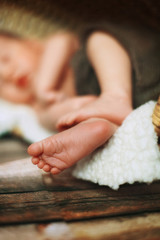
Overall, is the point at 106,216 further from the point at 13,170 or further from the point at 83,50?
the point at 83,50

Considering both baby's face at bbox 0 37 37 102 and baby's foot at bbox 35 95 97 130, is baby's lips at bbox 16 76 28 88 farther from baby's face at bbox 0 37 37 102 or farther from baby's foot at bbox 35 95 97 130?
baby's foot at bbox 35 95 97 130

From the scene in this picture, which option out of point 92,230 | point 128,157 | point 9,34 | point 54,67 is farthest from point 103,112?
point 9,34

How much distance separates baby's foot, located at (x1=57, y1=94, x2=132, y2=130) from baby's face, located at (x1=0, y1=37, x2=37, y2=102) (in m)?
0.55

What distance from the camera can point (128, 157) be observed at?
19.3 inches

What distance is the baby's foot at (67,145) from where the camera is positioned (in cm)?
46

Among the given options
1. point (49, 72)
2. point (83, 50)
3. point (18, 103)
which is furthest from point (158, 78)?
point (18, 103)

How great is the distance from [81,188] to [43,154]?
0.36 ft

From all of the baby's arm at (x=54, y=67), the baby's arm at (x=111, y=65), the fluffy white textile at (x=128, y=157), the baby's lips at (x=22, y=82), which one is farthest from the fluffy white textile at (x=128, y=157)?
the baby's lips at (x=22, y=82)

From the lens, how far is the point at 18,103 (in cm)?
116

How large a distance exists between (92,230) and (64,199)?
9cm

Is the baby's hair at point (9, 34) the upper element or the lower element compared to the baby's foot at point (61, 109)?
upper

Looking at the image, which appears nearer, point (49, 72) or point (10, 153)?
point (10, 153)

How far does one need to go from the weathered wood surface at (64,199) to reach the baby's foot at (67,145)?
0.18 feet

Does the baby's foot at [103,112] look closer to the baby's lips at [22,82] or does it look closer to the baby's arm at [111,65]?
the baby's arm at [111,65]
